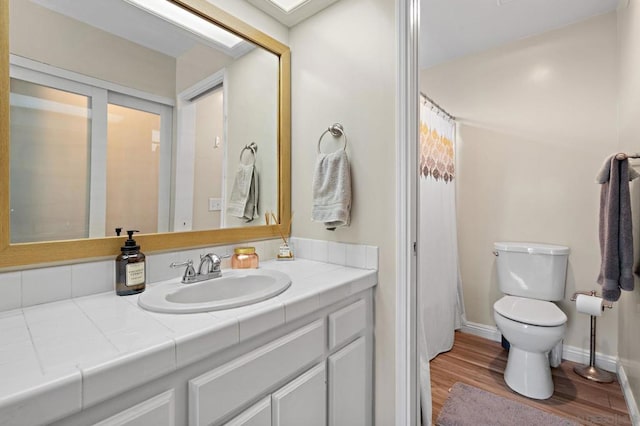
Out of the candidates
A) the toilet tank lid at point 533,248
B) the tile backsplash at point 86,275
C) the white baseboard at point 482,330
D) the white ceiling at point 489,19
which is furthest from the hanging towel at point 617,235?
the tile backsplash at point 86,275

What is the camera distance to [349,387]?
1180 mm

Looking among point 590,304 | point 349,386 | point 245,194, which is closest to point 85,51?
point 245,194

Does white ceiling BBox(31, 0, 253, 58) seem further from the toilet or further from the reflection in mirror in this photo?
the toilet

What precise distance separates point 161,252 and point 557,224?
2563mm

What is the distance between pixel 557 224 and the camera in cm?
217

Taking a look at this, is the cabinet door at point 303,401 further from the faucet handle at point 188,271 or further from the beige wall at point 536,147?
the beige wall at point 536,147

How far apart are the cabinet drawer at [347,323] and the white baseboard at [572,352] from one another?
176 centimetres

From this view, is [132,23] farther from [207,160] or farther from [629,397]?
[629,397]

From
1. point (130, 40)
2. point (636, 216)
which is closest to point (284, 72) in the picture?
point (130, 40)

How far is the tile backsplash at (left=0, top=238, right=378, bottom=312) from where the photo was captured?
87 centimetres

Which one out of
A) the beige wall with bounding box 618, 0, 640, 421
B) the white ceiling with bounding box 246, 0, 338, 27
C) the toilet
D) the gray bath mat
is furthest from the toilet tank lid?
the white ceiling with bounding box 246, 0, 338, 27

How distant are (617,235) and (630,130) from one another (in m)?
0.59

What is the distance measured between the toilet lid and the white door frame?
947 millimetres

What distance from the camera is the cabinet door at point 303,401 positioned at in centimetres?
89
